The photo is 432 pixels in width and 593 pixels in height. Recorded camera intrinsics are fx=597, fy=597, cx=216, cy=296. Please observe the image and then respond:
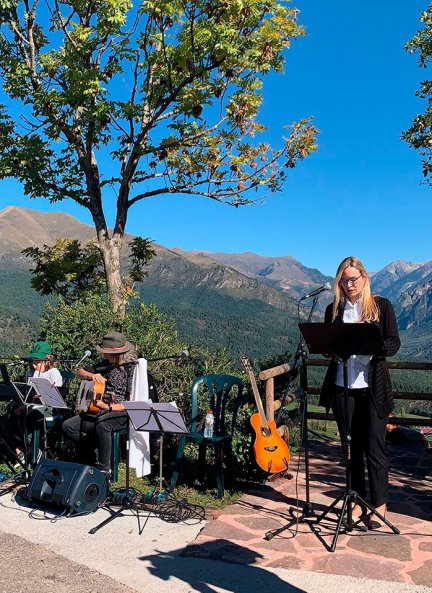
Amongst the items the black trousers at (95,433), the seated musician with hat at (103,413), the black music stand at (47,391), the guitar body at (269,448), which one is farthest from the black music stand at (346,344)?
the black music stand at (47,391)

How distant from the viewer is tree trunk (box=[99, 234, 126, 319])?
9.17 metres

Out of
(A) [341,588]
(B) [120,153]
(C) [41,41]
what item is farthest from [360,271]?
(C) [41,41]

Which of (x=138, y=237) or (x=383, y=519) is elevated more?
(x=138, y=237)

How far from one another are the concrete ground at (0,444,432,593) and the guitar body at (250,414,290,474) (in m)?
0.29

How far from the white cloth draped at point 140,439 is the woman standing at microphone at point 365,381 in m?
1.92

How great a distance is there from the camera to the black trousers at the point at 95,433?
5.71 meters

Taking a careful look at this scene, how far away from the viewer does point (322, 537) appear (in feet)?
14.4

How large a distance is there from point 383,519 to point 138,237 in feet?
24.1

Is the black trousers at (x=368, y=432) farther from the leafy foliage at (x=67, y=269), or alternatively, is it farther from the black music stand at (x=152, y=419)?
the leafy foliage at (x=67, y=269)

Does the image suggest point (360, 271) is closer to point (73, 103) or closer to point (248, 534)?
point (248, 534)

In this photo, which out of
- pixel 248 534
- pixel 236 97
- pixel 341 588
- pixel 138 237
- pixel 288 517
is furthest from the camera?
pixel 138 237

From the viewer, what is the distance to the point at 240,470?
604 centimetres

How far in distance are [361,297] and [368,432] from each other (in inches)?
38.6

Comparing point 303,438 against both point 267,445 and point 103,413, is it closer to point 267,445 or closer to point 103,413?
point 267,445
